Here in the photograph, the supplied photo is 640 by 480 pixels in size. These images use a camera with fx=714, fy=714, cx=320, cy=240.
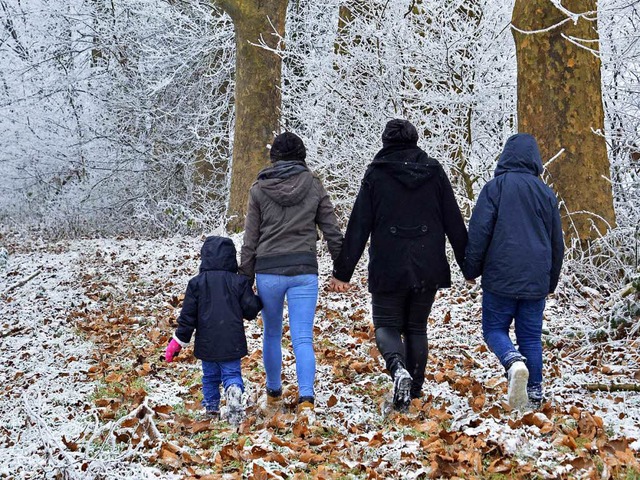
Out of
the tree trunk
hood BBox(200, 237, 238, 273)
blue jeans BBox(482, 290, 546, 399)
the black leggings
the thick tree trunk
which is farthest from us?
the tree trunk

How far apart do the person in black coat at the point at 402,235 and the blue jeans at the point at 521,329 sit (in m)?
0.39

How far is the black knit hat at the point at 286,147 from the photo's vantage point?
507cm

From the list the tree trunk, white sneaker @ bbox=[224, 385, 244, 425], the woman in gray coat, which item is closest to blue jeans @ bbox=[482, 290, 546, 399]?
the woman in gray coat

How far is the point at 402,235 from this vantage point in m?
4.84

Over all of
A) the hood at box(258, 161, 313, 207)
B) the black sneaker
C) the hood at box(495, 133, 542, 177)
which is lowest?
the black sneaker

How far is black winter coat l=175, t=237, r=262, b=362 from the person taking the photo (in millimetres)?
4988

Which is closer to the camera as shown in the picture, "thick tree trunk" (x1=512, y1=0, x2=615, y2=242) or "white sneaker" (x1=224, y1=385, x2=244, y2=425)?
"white sneaker" (x1=224, y1=385, x2=244, y2=425)

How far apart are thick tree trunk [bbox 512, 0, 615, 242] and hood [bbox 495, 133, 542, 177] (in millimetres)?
2750

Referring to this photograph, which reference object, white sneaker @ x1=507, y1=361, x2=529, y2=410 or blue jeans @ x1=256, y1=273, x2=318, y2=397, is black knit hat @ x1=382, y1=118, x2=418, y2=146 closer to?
blue jeans @ x1=256, y1=273, x2=318, y2=397

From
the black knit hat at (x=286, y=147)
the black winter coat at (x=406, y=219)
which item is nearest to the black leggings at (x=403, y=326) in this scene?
the black winter coat at (x=406, y=219)

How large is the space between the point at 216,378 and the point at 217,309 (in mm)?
564

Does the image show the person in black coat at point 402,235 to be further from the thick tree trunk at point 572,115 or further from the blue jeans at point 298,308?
the thick tree trunk at point 572,115

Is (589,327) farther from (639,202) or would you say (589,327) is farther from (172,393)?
(172,393)

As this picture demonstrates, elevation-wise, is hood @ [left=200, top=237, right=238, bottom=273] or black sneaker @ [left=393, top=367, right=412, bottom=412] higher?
hood @ [left=200, top=237, right=238, bottom=273]
